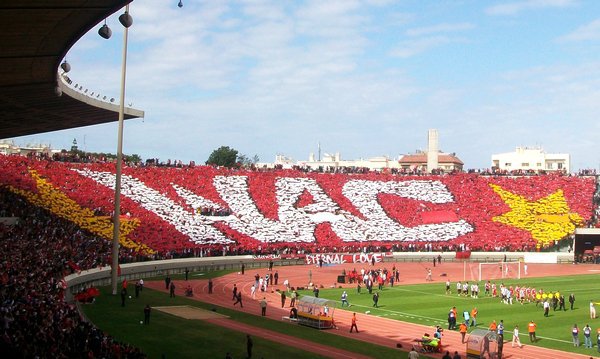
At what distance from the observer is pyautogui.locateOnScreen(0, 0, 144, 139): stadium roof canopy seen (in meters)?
16.4

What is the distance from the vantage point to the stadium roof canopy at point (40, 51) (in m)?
16.4

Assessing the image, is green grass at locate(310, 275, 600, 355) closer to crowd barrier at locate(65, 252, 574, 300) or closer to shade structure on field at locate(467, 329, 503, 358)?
shade structure on field at locate(467, 329, 503, 358)

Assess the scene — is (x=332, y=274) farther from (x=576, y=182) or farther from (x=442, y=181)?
(x=576, y=182)

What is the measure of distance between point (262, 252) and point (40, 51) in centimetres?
5227

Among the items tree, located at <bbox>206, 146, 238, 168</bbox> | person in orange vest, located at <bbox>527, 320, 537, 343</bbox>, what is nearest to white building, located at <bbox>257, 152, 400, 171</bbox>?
tree, located at <bbox>206, 146, 238, 168</bbox>

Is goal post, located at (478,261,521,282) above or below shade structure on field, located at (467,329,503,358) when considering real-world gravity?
above

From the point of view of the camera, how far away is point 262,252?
7138 centimetres

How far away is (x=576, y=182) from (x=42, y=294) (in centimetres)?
7469

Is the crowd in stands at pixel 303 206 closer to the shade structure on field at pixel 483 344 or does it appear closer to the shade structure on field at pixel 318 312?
the shade structure on field at pixel 318 312

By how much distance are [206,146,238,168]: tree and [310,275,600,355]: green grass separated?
118314 mm

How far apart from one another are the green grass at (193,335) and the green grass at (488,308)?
7263mm

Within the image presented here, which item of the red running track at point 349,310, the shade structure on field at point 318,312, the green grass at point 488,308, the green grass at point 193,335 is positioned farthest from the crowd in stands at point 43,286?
the green grass at point 488,308

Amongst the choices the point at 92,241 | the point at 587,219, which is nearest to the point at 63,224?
the point at 92,241

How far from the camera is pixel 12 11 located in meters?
16.2
